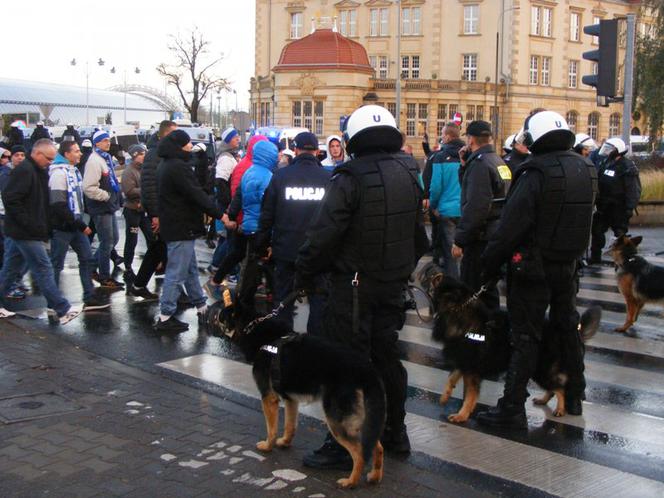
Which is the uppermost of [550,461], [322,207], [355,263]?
[322,207]

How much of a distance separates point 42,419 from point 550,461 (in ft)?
11.4

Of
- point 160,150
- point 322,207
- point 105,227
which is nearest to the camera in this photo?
point 322,207

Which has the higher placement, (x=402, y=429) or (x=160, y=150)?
(x=160, y=150)

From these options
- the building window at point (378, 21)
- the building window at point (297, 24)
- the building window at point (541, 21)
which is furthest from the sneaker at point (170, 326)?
the building window at point (297, 24)

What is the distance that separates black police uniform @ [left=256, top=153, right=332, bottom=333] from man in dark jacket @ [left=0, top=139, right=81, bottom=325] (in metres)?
2.98

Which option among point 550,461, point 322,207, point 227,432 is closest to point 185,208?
point 227,432

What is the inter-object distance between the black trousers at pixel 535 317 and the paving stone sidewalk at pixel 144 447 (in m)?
1.12

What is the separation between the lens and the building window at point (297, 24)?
69900 millimetres

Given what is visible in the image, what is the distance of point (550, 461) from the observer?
4.93 m

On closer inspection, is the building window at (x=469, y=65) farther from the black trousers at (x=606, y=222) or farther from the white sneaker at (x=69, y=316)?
the white sneaker at (x=69, y=316)

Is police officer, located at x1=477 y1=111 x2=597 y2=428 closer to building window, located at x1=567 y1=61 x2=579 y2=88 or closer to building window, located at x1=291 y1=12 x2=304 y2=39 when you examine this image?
building window, located at x1=567 y1=61 x2=579 y2=88

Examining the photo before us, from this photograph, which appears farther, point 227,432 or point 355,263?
point 227,432

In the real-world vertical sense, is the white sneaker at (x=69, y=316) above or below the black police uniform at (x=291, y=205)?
below

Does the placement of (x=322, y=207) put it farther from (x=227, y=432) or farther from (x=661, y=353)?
(x=661, y=353)
